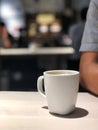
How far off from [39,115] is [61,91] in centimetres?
7

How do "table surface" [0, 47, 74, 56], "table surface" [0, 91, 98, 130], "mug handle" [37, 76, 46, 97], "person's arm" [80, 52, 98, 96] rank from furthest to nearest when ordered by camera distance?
"table surface" [0, 47, 74, 56] < "person's arm" [80, 52, 98, 96] < "mug handle" [37, 76, 46, 97] < "table surface" [0, 91, 98, 130]

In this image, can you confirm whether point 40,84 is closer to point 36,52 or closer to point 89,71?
point 89,71

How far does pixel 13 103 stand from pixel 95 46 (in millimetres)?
380

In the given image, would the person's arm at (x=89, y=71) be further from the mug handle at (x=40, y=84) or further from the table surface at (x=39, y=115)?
the mug handle at (x=40, y=84)

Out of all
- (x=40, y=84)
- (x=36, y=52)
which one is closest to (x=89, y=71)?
(x=40, y=84)

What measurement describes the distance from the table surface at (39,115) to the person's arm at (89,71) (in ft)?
0.14

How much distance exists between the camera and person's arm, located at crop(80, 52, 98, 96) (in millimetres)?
969

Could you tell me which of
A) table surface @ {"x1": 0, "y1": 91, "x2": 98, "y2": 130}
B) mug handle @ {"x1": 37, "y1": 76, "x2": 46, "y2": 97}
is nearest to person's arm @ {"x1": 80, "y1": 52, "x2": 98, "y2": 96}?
table surface @ {"x1": 0, "y1": 91, "x2": 98, "y2": 130}

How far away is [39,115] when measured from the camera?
2.45 feet

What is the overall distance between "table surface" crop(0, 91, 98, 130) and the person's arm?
43 millimetres

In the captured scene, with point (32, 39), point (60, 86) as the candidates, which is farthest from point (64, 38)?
point (60, 86)

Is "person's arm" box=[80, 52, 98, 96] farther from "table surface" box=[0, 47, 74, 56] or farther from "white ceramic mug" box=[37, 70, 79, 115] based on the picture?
"table surface" box=[0, 47, 74, 56]

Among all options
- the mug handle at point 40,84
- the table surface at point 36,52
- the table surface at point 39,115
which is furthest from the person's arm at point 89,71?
the table surface at point 36,52

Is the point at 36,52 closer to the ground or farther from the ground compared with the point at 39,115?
closer to the ground
